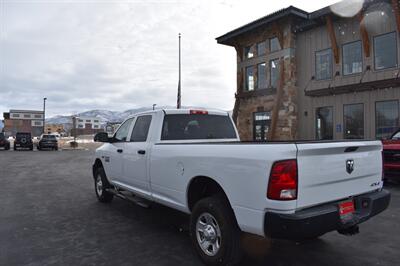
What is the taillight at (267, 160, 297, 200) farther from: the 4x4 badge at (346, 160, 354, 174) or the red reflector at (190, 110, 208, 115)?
the red reflector at (190, 110, 208, 115)

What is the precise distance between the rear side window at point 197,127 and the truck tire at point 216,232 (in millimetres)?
1679

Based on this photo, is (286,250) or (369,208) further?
(286,250)

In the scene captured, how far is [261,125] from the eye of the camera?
21953mm

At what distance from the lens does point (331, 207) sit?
3.39 m

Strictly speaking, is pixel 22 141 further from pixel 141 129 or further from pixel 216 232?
pixel 216 232

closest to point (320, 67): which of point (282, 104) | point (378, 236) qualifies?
point (282, 104)

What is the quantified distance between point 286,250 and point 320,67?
16391mm

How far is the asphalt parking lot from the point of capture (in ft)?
13.6

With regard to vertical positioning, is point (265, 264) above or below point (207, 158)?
below

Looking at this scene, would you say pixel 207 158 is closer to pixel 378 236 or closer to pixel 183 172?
pixel 183 172

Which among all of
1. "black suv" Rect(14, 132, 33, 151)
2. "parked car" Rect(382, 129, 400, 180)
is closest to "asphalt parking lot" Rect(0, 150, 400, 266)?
"parked car" Rect(382, 129, 400, 180)

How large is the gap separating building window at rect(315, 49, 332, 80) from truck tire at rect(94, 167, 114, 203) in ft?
48.8

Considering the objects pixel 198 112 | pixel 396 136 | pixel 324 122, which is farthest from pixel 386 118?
pixel 198 112

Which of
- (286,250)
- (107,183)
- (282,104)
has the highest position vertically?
(282,104)
